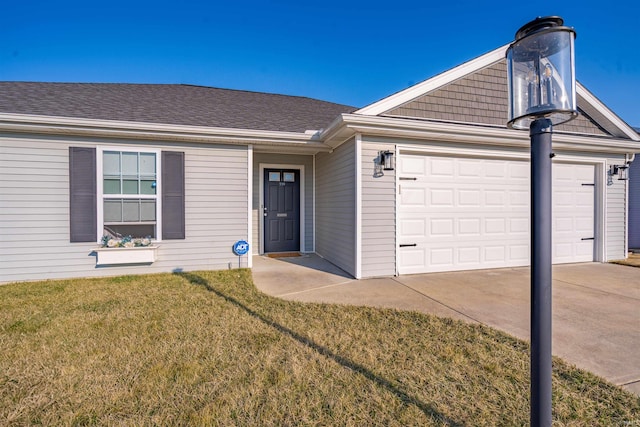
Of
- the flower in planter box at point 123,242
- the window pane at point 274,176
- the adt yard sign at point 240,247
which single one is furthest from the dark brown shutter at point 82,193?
the window pane at point 274,176

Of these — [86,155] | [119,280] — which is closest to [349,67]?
[86,155]

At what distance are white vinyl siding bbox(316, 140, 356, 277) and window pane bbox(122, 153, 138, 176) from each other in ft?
11.6

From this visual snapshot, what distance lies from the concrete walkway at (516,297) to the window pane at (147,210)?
202cm

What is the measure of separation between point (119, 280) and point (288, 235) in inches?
140

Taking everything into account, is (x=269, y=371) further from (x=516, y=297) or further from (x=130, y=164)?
(x=130, y=164)

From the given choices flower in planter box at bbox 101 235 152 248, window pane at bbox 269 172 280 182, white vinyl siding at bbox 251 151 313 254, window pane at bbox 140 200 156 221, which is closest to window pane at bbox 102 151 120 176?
window pane at bbox 140 200 156 221

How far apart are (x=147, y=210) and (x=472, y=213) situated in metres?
5.80

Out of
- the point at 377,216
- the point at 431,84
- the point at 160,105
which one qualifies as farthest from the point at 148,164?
the point at 431,84

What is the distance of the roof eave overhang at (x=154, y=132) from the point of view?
4.54 metres

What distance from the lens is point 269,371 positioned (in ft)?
7.34

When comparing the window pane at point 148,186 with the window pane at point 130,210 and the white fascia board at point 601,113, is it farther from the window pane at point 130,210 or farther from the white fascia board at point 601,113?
the white fascia board at point 601,113

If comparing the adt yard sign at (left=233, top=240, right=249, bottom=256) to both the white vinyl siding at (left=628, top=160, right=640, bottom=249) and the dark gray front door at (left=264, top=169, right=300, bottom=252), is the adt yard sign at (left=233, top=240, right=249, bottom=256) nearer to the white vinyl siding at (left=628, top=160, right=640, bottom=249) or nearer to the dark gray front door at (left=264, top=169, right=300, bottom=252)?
the dark gray front door at (left=264, top=169, right=300, bottom=252)

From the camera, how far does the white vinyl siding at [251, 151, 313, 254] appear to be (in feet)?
23.3

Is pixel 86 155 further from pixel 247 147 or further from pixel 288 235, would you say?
pixel 288 235
